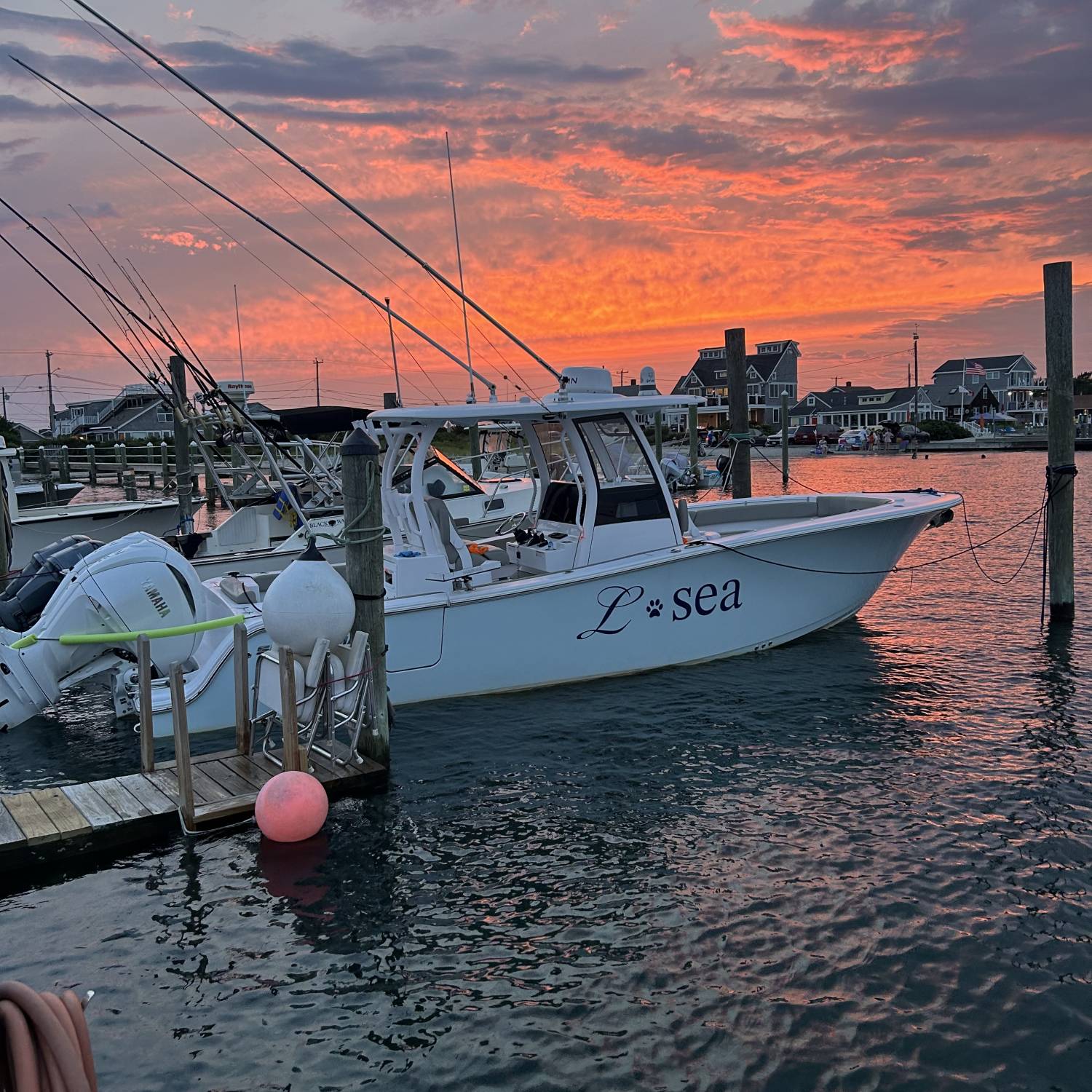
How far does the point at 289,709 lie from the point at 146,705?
1243 millimetres

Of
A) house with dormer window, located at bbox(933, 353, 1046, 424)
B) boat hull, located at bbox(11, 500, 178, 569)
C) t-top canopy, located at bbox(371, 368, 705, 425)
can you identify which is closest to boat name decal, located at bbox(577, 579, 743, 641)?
t-top canopy, located at bbox(371, 368, 705, 425)

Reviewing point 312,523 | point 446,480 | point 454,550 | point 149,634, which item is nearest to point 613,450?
point 454,550

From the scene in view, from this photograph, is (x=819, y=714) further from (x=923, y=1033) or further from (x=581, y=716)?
(x=923, y=1033)

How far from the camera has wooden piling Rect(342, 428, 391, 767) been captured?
7.21 metres

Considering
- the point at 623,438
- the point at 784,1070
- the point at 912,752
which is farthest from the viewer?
the point at 623,438

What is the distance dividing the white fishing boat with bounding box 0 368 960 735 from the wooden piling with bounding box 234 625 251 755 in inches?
31.5

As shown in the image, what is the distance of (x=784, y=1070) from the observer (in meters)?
4.30

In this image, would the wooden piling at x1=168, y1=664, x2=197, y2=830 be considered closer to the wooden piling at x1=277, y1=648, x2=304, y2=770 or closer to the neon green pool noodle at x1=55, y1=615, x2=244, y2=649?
the wooden piling at x1=277, y1=648, x2=304, y2=770

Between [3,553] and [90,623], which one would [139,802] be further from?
[3,553]

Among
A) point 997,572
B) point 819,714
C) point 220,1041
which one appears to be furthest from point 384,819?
point 997,572

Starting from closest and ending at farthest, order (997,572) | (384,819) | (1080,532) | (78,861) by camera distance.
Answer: (78,861) < (384,819) < (997,572) < (1080,532)

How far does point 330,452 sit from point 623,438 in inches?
669

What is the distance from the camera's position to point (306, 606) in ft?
22.4

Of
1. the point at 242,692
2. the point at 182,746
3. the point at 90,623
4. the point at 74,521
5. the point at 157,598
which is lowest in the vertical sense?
the point at 182,746
